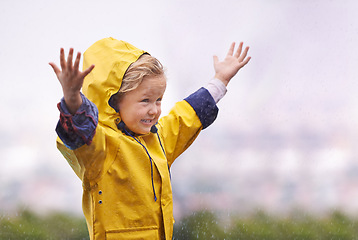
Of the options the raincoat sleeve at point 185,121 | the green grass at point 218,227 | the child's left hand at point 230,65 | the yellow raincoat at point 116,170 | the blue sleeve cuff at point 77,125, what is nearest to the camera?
the blue sleeve cuff at point 77,125

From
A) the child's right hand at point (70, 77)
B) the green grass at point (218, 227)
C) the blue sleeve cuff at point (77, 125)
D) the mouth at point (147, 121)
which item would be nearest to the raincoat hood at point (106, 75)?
the mouth at point (147, 121)

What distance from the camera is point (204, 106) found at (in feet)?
10.5

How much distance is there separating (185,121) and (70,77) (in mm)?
1133

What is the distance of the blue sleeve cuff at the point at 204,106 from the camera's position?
3.20 metres

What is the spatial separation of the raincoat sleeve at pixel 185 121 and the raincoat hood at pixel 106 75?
1.46 ft

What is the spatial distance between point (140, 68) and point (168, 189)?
757 millimetres

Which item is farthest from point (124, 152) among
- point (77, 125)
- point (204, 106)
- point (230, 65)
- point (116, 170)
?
point (230, 65)

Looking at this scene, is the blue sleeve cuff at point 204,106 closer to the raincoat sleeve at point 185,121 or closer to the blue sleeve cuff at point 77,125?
the raincoat sleeve at point 185,121

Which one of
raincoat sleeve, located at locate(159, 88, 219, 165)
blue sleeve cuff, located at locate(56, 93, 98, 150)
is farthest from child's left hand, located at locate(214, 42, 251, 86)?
blue sleeve cuff, located at locate(56, 93, 98, 150)

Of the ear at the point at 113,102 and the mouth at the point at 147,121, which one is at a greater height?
the ear at the point at 113,102

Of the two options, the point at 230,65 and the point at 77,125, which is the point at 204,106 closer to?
the point at 230,65

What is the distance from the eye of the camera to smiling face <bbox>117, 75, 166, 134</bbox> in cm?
277

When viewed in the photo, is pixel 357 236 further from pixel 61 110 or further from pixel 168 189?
pixel 61 110

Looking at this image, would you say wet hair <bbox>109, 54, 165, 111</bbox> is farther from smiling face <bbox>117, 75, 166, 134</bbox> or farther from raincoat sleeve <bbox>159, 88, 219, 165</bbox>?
raincoat sleeve <bbox>159, 88, 219, 165</bbox>
